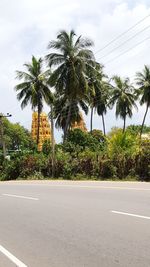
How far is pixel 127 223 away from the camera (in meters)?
10.2

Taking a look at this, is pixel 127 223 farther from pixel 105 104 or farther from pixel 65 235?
pixel 105 104

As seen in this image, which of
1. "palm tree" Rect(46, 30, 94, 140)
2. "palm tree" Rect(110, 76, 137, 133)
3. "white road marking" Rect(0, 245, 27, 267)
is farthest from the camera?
"palm tree" Rect(110, 76, 137, 133)

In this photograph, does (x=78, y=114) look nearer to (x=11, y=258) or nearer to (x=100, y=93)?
(x=100, y=93)

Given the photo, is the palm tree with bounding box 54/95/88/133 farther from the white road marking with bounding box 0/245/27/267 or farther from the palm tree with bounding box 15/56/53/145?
the white road marking with bounding box 0/245/27/267

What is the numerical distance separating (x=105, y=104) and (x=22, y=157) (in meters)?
30.4

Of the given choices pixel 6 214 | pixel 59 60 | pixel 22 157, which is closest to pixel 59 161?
pixel 22 157

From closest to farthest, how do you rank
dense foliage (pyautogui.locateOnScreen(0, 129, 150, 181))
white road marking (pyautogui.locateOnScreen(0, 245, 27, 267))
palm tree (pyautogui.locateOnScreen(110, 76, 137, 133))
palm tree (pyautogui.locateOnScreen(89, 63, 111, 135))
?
white road marking (pyautogui.locateOnScreen(0, 245, 27, 267))
dense foliage (pyautogui.locateOnScreen(0, 129, 150, 181))
palm tree (pyautogui.locateOnScreen(89, 63, 111, 135))
palm tree (pyautogui.locateOnScreen(110, 76, 137, 133))

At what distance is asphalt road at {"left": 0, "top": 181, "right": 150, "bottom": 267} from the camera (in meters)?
7.24

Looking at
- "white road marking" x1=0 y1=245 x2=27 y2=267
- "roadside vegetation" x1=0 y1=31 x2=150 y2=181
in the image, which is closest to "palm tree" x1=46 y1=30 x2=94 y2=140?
"roadside vegetation" x1=0 y1=31 x2=150 y2=181

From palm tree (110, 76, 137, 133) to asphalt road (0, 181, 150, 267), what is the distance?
179 ft

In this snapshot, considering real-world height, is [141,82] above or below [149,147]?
above

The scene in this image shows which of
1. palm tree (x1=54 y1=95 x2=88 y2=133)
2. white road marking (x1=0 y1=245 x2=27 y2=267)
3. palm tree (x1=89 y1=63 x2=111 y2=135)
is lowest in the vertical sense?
white road marking (x1=0 y1=245 x2=27 y2=267)

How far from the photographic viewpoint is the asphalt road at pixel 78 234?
7.24 meters

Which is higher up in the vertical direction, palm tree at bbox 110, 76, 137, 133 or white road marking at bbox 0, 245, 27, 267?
palm tree at bbox 110, 76, 137, 133
